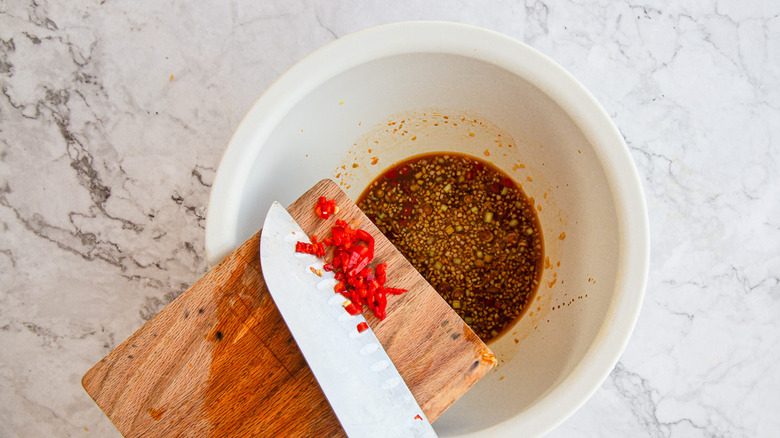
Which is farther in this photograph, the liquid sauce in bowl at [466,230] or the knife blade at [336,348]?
the liquid sauce in bowl at [466,230]

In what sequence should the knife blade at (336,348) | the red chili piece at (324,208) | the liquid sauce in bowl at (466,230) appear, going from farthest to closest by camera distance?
the liquid sauce in bowl at (466,230) < the red chili piece at (324,208) < the knife blade at (336,348)

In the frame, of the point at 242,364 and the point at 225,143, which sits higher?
the point at 225,143

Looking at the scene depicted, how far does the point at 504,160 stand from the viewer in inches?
42.1

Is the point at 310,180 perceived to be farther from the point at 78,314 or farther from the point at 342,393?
the point at 78,314

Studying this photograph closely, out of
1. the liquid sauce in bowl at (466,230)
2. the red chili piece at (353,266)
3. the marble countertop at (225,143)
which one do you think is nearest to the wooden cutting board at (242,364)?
the red chili piece at (353,266)

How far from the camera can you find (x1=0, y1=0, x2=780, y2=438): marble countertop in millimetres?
1137

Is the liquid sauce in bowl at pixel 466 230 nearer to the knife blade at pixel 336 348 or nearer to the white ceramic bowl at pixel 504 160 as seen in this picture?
the white ceramic bowl at pixel 504 160

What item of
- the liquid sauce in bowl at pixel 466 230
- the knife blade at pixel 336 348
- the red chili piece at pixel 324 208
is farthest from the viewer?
the liquid sauce in bowl at pixel 466 230

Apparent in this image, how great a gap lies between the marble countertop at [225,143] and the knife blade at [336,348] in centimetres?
45

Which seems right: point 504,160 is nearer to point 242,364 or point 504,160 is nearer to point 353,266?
point 353,266

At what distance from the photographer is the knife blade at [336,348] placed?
0.72 m

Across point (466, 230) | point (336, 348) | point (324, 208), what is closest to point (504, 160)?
point (466, 230)

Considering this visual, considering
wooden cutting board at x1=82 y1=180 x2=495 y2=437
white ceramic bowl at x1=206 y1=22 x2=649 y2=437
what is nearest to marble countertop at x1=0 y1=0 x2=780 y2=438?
white ceramic bowl at x1=206 y1=22 x2=649 y2=437

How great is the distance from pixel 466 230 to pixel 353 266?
373 mm
